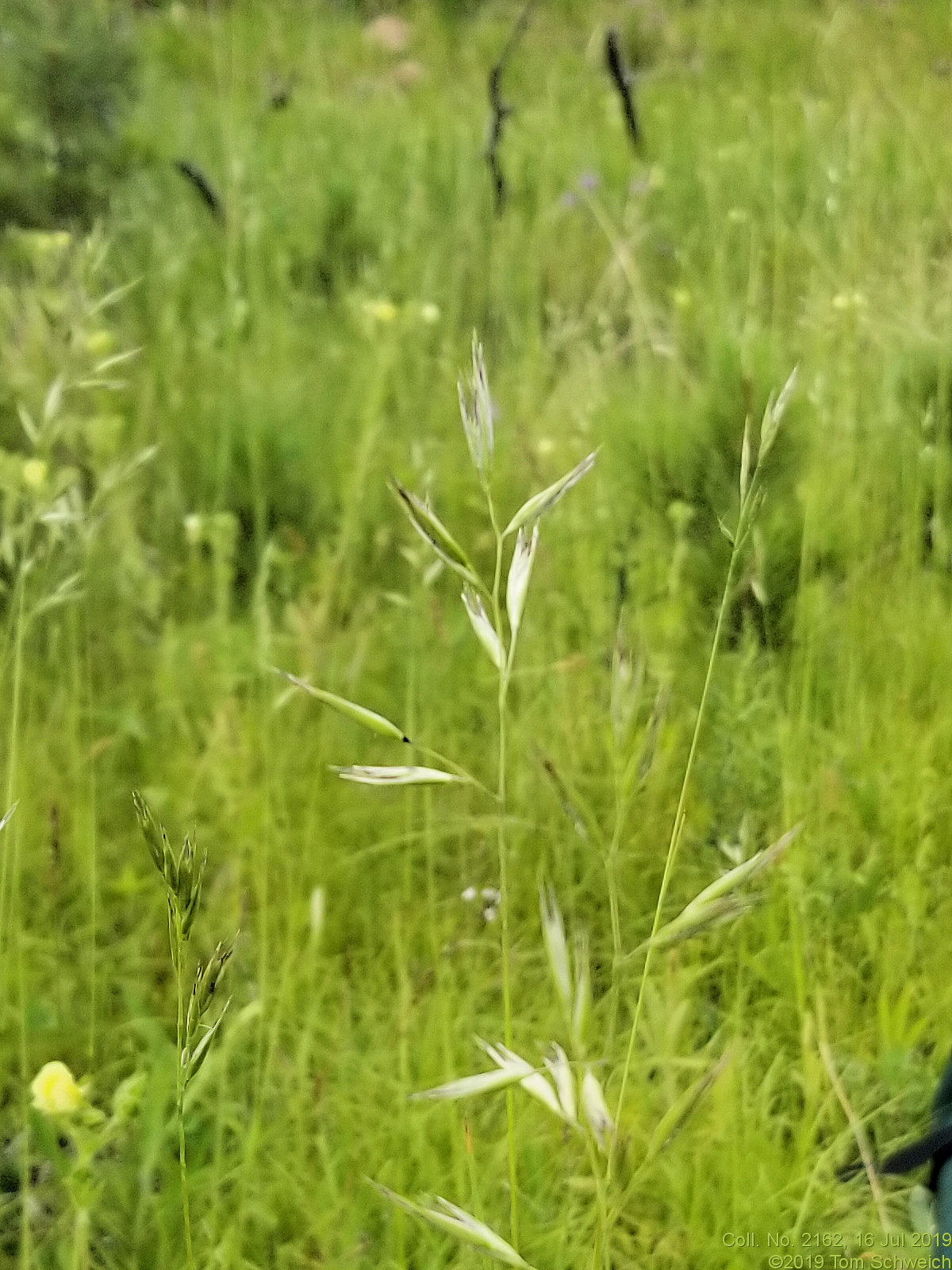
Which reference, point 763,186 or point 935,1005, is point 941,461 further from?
point 763,186

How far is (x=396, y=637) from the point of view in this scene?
4.00 ft

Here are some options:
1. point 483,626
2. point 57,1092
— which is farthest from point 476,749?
point 483,626

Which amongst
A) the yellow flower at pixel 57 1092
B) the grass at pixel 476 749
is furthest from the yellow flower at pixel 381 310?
the yellow flower at pixel 57 1092

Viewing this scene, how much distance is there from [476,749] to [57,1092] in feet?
1.93

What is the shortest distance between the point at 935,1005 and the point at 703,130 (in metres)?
2.46

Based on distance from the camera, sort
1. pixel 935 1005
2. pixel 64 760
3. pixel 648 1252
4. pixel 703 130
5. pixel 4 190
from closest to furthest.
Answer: pixel 648 1252 → pixel 935 1005 → pixel 64 760 → pixel 4 190 → pixel 703 130

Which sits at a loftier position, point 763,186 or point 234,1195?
point 763,186

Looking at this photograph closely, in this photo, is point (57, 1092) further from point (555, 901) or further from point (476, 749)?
point (476, 749)

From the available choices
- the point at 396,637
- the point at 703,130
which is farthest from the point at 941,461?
the point at 703,130

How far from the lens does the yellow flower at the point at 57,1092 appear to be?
1.82 feet

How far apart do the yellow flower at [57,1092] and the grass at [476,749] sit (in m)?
0.08

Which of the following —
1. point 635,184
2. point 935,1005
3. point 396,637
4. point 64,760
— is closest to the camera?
point 935,1005

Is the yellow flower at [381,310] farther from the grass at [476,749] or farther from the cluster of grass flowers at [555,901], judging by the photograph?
the cluster of grass flowers at [555,901]

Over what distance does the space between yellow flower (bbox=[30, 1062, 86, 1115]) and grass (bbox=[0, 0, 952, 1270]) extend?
8 cm
